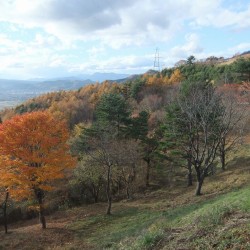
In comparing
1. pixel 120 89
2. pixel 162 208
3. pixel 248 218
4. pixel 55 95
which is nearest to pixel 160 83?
pixel 120 89

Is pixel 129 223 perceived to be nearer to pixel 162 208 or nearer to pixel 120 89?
pixel 162 208

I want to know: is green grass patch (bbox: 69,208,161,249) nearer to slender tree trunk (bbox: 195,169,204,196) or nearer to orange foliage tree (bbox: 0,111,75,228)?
orange foliage tree (bbox: 0,111,75,228)

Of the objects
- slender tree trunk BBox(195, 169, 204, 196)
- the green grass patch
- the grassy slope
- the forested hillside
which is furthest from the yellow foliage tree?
the green grass patch

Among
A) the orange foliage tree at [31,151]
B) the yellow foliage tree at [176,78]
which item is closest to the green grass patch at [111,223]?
the orange foliage tree at [31,151]

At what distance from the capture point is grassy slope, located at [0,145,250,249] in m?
10.3

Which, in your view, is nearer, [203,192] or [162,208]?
[162,208]

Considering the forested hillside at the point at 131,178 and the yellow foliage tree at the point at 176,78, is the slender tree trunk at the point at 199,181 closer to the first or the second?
the forested hillside at the point at 131,178

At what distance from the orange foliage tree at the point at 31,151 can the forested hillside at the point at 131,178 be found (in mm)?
75

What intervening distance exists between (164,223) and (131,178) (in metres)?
20.6

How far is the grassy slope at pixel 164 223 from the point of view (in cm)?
1029

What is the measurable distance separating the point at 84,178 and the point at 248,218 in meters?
24.6

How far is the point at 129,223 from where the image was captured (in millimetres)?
22375

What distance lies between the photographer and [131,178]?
37.1 m

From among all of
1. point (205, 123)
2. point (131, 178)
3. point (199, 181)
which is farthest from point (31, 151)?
point (131, 178)
